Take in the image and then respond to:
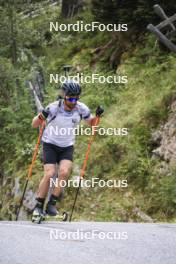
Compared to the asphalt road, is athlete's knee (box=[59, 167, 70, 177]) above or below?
below

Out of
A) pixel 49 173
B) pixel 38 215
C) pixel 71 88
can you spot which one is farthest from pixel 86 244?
pixel 71 88

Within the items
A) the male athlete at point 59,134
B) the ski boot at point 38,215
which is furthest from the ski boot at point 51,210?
the ski boot at point 38,215

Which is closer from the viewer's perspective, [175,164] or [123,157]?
[175,164]

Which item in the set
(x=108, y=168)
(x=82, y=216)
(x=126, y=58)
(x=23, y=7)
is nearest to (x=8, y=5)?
(x=23, y=7)

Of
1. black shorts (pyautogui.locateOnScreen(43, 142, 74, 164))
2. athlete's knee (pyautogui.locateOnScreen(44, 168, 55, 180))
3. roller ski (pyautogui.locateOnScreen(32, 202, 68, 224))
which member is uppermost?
black shorts (pyautogui.locateOnScreen(43, 142, 74, 164))

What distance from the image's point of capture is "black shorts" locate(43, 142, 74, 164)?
9.74 meters

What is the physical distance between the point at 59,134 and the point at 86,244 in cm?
310

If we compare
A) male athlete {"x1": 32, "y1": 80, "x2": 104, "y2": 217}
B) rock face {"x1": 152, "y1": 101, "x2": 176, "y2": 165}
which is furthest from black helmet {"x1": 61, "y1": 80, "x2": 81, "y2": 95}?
rock face {"x1": 152, "y1": 101, "x2": 176, "y2": 165}

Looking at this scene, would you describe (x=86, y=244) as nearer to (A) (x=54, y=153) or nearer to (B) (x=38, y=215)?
(B) (x=38, y=215)

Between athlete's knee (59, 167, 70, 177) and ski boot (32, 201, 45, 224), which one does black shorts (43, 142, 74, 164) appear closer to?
athlete's knee (59, 167, 70, 177)

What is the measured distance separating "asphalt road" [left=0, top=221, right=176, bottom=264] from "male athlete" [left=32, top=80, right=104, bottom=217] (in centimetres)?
116

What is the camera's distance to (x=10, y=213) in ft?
54.9

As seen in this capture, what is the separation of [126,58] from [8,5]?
12.1ft

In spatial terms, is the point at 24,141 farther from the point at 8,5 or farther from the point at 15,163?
the point at 8,5
